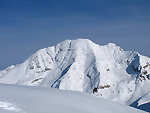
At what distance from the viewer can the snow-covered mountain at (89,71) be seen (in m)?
72.8

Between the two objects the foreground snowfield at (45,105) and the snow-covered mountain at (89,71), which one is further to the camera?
the snow-covered mountain at (89,71)

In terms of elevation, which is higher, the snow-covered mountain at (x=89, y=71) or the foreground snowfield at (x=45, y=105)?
the snow-covered mountain at (x=89, y=71)

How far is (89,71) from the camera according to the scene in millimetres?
79000

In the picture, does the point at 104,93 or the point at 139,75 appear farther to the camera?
A: the point at 139,75

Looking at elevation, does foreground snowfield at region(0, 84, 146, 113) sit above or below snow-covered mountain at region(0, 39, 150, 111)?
below

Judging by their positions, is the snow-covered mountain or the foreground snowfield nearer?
the foreground snowfield

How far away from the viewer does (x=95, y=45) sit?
90.8 meters

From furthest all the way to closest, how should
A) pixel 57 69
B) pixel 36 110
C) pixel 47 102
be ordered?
1. pixel 57 69
2. pixel 47 102
3. pixel 36 110

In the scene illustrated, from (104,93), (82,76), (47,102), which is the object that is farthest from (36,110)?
(82,76)

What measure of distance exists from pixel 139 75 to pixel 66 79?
30.4 m

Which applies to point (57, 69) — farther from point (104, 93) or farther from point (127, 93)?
point (127, 93)

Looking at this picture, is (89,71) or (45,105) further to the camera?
(89,71)

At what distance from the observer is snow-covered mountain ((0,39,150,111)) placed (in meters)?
72.8

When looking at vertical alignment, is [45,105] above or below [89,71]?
below
